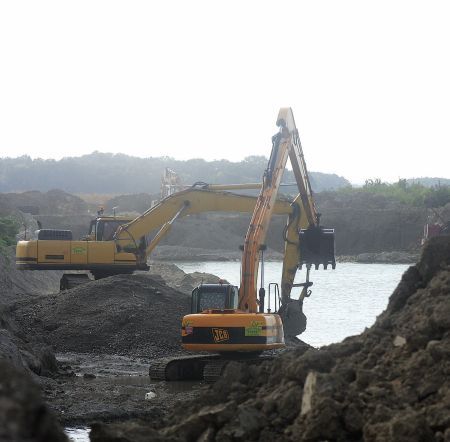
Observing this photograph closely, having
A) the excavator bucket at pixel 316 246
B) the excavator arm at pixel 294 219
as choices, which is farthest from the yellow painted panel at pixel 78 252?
the excavator bucket at pixel 316 246

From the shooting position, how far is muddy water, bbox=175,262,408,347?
3012 cm

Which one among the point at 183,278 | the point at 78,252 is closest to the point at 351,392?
the point at 78,252

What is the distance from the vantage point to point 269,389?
9117 mm

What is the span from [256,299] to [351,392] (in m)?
10.4

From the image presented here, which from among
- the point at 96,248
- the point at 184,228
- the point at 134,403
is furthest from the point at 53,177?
the point at 134,403

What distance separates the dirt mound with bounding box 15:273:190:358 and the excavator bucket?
10.4ft

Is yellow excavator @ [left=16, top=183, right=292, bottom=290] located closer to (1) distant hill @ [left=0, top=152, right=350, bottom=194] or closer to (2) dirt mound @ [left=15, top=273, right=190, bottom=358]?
(2) dirt mound @ [left=15, top=273, right=190, bottom=358]

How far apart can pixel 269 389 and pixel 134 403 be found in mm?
5202

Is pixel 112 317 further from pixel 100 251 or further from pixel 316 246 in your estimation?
pixel 316 246

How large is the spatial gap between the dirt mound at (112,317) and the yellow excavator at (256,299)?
7.96 ft

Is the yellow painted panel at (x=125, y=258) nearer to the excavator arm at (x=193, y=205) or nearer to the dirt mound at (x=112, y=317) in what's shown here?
the dirt mound at (x=112, y=317)

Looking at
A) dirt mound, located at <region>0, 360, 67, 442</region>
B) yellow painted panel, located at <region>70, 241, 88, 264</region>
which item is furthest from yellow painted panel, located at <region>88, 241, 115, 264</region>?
dirt mound, located at <region>0, 360, 67, 442</region>

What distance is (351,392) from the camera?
8.08 metres

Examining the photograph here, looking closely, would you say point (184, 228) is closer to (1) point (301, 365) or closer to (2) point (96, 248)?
(2) point (96, 248)
